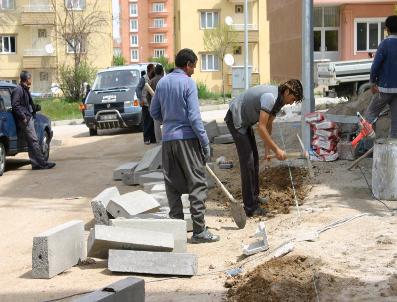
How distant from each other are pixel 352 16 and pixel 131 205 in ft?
128

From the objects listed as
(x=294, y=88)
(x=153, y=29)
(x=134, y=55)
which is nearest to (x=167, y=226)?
(x=294, y=88)

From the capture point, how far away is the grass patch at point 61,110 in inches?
1256

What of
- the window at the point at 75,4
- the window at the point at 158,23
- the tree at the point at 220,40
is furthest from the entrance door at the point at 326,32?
the window at the point at 158,23

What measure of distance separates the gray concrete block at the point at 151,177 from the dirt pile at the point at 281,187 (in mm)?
1597

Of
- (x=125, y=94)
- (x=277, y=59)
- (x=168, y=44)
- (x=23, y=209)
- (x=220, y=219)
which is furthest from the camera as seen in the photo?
(x=168, y=44)

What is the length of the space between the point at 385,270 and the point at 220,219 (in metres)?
3.34

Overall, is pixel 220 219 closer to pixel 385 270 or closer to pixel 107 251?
pixel 107 251

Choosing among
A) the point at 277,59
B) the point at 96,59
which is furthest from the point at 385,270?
the point at 96,59

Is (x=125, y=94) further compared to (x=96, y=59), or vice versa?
→ (x=96, y=59)

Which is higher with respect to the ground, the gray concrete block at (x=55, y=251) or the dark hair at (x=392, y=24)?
the dark hair at (x=392, y=24)

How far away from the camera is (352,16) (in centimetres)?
4538

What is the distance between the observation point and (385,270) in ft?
20.1

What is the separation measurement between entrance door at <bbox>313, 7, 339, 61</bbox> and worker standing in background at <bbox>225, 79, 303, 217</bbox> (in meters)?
38.2

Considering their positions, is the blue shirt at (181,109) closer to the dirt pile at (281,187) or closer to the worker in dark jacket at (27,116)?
the dirt pile at (281,187)
